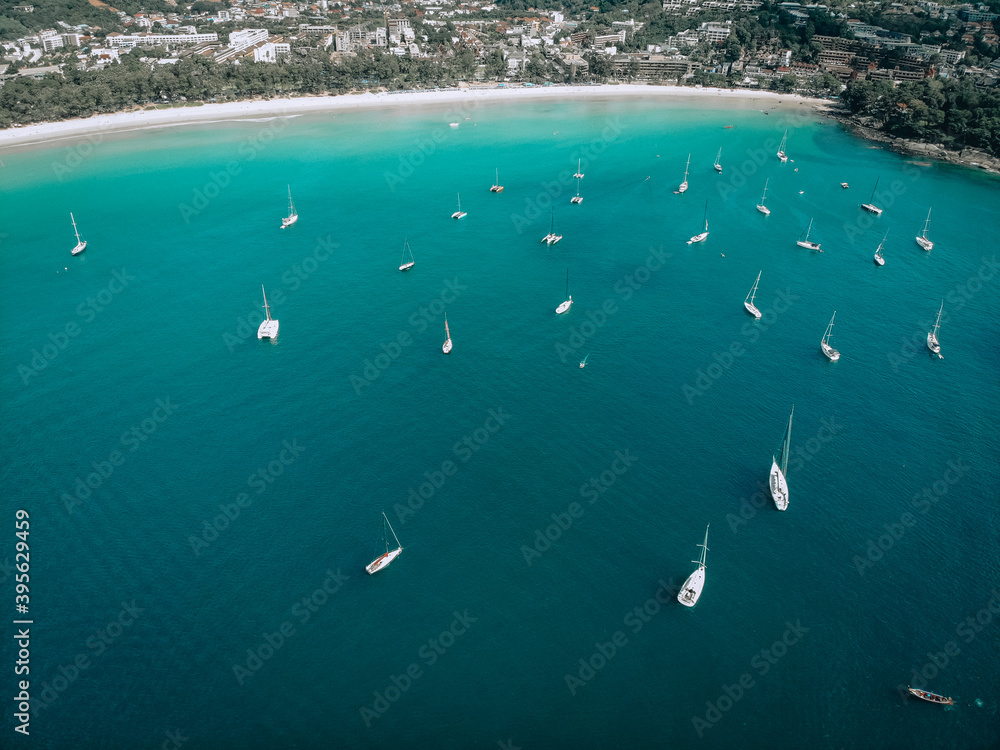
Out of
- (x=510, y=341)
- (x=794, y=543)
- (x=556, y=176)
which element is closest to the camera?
(x=794, y=543)

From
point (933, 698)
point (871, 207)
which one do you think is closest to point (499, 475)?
point (933, 698)

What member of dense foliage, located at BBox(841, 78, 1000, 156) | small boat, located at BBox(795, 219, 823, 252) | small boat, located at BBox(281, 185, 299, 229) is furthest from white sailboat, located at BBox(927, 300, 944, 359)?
small boat, located at BBox(281, 185, 299, 229)

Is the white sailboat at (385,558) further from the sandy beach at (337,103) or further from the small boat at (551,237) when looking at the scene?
the sandy beach at (337,103)

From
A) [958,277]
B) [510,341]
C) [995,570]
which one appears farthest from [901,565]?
[958,277]

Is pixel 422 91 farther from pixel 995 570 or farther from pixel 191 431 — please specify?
pixel 995 570

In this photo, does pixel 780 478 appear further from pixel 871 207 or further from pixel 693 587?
pixel 871 207

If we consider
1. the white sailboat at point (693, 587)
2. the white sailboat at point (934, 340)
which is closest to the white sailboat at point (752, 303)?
the white sailboat at point (934, 340)
